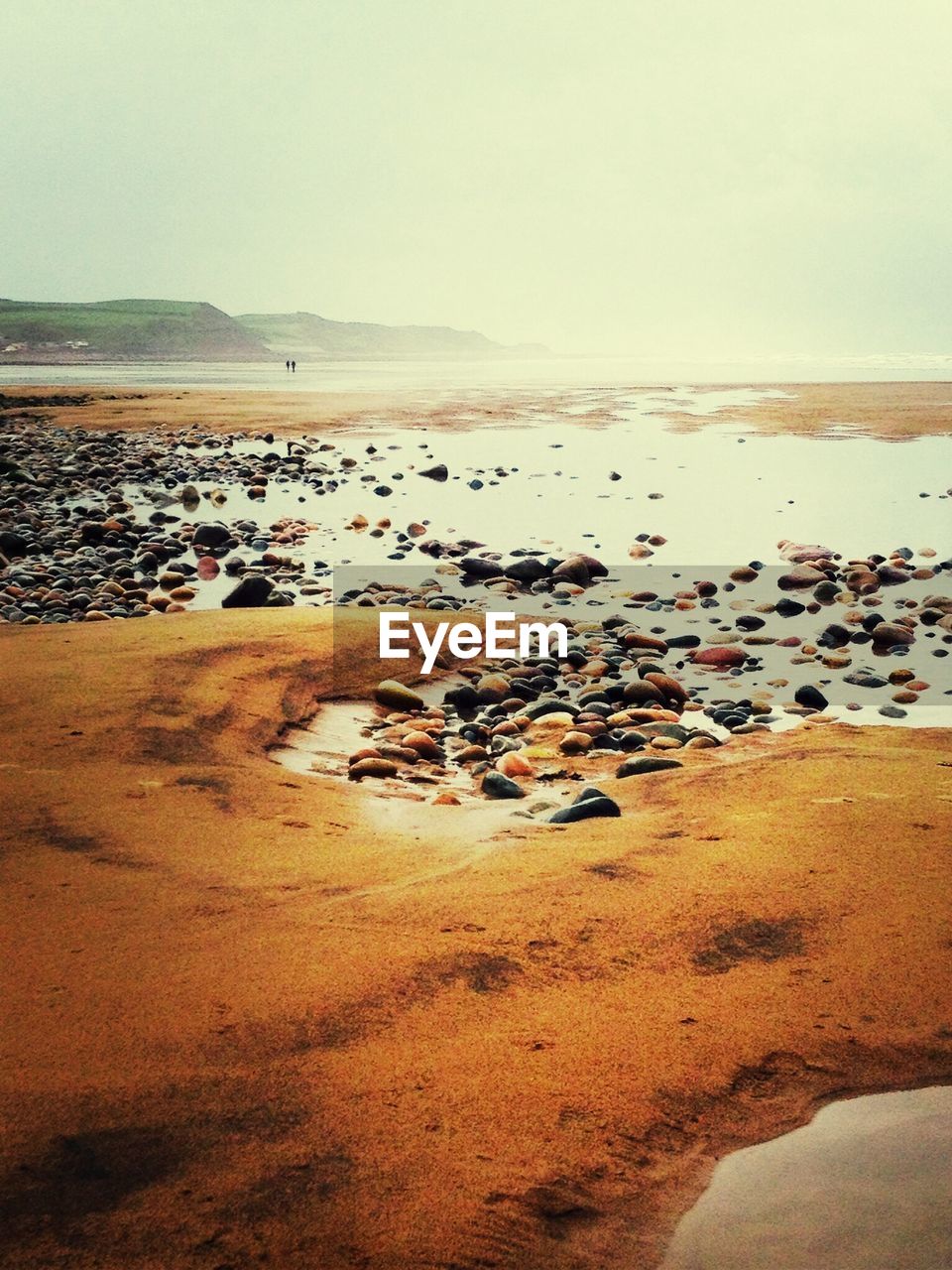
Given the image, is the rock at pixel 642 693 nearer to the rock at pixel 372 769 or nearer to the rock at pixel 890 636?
the rock at pixel 372 769

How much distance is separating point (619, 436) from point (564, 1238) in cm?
2061

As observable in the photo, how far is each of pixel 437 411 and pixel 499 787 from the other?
2372 cm

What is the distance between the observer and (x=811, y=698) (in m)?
6.44

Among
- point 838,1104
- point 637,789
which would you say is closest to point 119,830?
point 637,789

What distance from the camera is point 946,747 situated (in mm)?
5039

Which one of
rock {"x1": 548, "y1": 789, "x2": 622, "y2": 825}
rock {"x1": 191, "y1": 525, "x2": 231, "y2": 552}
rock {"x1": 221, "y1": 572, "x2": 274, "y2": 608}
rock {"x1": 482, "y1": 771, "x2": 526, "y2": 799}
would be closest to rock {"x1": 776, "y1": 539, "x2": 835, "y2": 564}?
rock {"x1": 221, "y1": 572, "x2": 274, "y2": 608}

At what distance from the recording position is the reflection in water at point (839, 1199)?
6.54ft

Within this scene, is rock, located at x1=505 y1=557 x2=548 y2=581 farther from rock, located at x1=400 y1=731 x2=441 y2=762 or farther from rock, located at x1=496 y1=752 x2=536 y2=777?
rock, located at x1=496 y1=752 x2=536 y2=777

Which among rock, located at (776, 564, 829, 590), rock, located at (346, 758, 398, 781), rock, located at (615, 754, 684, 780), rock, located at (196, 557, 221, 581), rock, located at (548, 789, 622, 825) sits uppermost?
rock, located at (776, 564, 829, 590)

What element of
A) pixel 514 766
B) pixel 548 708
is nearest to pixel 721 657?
pixel 548 708

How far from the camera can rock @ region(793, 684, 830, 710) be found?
6.42 m

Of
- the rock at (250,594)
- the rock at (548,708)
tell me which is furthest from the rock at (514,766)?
the rock at (250,594)

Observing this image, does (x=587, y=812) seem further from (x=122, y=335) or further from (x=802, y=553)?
(x=122, y=335)

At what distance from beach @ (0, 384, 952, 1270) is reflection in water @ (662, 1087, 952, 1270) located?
0.07 metres
